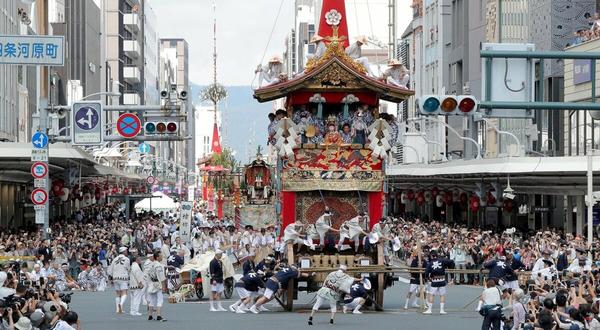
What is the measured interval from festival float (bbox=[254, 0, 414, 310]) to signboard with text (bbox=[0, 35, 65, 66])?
804 centimetres

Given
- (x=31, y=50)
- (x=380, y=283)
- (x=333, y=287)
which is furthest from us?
(x=380, y=283)

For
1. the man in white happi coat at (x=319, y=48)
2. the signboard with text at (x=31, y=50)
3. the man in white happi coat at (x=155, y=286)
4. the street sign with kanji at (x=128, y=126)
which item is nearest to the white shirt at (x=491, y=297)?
the man in white happi coat at (x=155, y=286)

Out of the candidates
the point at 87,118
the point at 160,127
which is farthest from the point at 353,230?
the point at 87,118

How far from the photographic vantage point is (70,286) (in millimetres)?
41719

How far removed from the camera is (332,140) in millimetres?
33844

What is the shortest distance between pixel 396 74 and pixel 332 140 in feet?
7.92

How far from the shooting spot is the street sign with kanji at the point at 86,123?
41.1m

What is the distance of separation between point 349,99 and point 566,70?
32.8 m

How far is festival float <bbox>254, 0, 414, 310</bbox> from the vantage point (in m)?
33.6

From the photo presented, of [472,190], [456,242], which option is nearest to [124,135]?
[456,242]

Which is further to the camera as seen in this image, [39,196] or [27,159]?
[27,159]

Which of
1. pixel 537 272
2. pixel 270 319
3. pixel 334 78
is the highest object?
pixel 334 78

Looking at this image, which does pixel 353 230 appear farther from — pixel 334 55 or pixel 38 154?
pixel 38 154

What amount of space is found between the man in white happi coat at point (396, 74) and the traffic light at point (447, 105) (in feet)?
41.1
